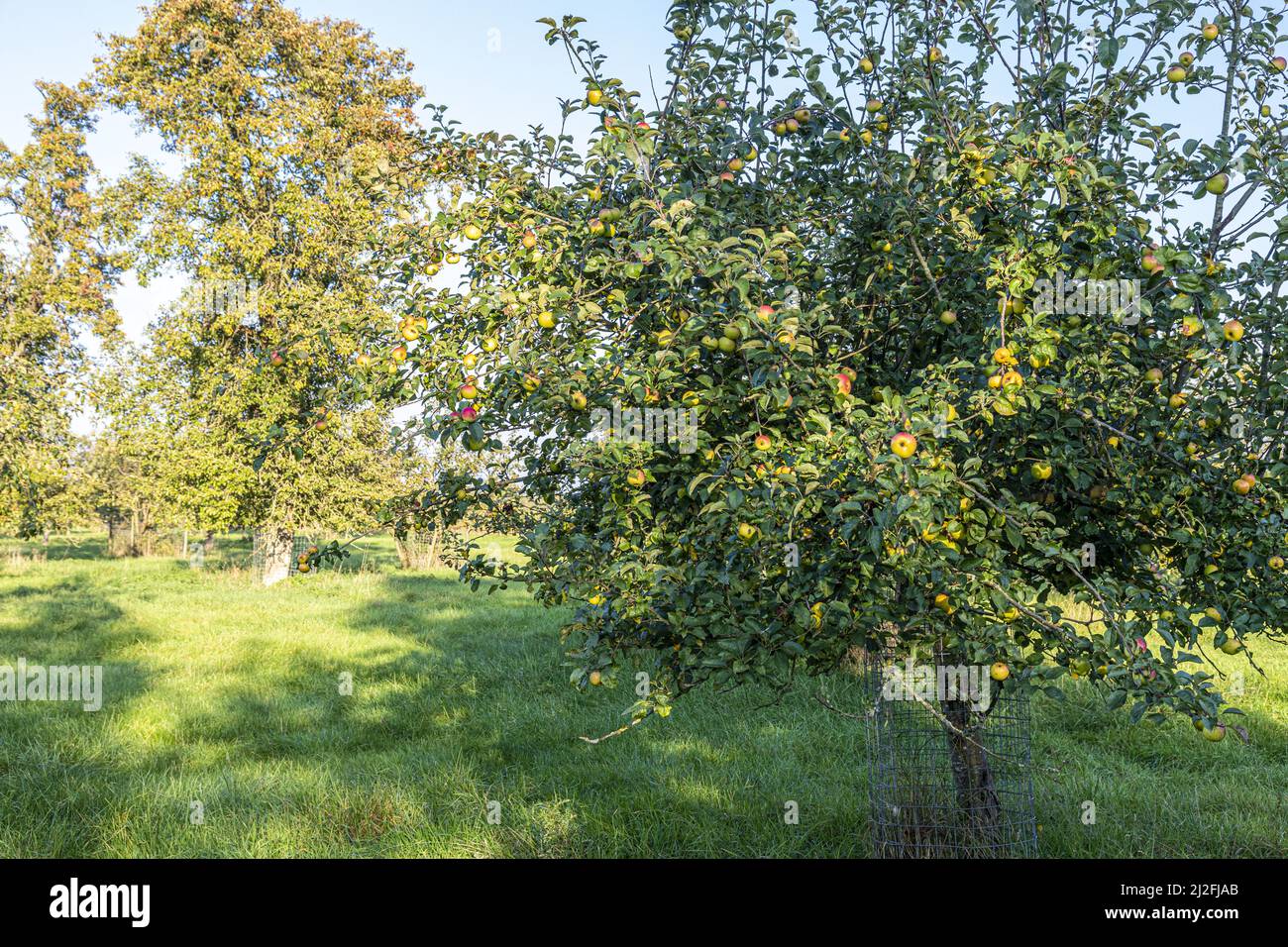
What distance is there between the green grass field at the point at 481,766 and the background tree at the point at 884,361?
42.2 inches

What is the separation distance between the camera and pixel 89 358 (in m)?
17.5

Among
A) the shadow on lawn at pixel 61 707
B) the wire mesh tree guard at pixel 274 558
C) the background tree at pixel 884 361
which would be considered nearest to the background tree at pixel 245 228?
the wire mesh tree guard at pixel 274 558

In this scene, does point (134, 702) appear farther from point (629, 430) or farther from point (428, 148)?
point (629, 430)

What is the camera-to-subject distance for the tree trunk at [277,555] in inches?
750

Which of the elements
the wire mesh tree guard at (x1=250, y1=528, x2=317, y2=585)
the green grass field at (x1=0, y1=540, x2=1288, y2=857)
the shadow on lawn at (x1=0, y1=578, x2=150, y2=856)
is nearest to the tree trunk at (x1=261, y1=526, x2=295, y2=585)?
the wire mesh tree guard at (x1=250, y1=528, x2=317, y2=585)

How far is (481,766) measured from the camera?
7.18m

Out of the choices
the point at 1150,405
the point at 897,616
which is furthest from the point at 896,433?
the point at 1150,405

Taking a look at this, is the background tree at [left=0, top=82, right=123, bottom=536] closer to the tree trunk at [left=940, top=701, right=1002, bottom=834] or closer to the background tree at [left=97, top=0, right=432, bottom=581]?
the background tree at [left=97, top=0, right=432, bottom=581]

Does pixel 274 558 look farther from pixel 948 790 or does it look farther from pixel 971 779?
pixel 971 779

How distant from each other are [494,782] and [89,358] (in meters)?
15.2

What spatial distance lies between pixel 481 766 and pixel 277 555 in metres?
13.7

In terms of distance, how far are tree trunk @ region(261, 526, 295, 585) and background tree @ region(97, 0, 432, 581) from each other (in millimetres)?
300

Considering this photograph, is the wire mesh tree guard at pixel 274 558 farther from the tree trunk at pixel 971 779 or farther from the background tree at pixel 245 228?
the tree trunk at pixel 971 779

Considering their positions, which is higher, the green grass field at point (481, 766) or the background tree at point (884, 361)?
the background tree at point (884, 361)
